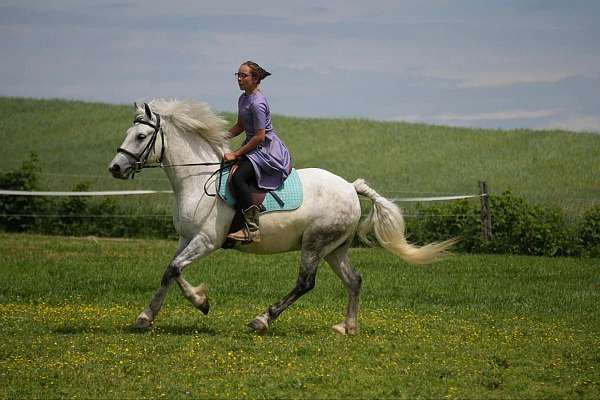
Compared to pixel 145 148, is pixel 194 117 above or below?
above

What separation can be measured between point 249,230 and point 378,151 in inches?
1450

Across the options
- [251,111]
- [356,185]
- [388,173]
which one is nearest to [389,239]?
[356,185]

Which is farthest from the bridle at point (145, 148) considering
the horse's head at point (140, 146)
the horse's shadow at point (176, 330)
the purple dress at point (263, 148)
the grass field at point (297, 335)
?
the grass field at point (297, 335)

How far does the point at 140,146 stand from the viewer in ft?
32.8

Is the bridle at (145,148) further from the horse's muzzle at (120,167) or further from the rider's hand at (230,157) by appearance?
the rider's hand at (230,157)

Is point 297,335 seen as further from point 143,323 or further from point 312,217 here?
point 143,323

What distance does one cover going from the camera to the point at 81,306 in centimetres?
1232

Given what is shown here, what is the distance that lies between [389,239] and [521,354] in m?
2.21

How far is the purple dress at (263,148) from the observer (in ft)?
32.4

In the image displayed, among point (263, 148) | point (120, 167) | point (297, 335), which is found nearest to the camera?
point (120, 167)

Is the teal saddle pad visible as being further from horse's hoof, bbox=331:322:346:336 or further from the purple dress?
horse's hoof, bbox=331:322:346:336

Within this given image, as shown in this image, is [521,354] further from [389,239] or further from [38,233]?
[38,233]

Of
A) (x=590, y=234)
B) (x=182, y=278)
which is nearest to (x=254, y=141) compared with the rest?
(x=182, y=278)

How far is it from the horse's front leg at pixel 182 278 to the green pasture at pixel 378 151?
20744mm
